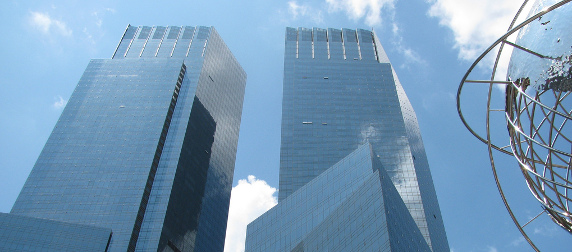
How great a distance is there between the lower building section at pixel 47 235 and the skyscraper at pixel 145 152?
0.91 feet

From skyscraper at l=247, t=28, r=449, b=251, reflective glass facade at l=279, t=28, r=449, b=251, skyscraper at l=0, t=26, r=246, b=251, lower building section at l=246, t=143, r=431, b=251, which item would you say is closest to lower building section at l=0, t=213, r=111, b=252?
skyscraper at l=0, t=26, r=246, b=251

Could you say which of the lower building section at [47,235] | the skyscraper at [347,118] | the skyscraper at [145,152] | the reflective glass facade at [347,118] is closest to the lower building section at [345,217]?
the skyscraper at [347,118]

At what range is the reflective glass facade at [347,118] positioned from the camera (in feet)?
305

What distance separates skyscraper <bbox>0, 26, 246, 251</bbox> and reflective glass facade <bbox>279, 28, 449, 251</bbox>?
22.0 metres

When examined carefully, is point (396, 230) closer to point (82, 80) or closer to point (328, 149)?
point (328, 149)

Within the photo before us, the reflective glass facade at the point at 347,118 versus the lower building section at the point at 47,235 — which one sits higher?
the reflective glass facade at the point at 347,118

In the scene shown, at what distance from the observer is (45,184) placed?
304 ft

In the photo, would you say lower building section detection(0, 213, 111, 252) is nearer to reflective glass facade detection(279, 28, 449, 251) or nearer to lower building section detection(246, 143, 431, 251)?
reflective glass facade detection(279, 28, 449, 251)

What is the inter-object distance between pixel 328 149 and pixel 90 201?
44102mm

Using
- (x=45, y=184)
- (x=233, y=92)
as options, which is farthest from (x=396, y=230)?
(x=233, y=92)

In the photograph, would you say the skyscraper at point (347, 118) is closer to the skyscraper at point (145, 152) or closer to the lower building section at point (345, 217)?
the lower building section at point (345, 217)

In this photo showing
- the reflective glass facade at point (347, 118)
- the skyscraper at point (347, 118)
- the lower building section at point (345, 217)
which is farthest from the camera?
the reflective glass facade at point (347, 118)

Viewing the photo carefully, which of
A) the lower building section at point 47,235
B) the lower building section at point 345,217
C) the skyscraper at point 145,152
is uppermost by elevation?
the skyscraper at point 145,152

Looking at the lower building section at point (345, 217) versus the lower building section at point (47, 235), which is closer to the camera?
the lower building section at point (345, 217)
